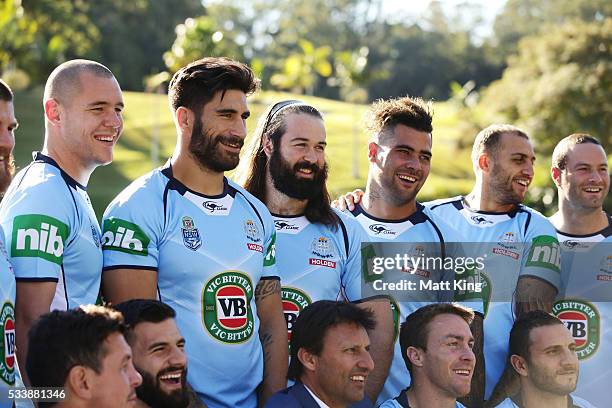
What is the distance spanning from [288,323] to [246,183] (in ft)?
3.00

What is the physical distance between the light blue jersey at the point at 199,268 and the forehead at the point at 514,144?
Answer: 232 centimetres

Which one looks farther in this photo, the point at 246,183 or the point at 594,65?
the point at 594,65

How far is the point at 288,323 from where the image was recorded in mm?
5273

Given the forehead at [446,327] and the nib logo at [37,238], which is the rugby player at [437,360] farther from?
the nib logo at [37,238]

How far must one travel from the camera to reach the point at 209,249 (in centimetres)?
470

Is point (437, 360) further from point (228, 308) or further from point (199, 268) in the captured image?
point (199, 268)

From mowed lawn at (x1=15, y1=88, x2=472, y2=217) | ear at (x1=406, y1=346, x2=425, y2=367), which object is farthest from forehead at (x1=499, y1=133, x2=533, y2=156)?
mowed lawn at (x1=15, y1=88, x2=472, y2=217)

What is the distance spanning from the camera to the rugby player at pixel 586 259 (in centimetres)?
592

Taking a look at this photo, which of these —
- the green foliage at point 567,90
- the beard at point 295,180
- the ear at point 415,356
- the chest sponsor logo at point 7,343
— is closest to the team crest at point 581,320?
the ear at point 415,356

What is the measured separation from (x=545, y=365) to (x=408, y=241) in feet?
3.60

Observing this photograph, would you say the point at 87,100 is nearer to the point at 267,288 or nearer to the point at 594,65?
the point at 267,288

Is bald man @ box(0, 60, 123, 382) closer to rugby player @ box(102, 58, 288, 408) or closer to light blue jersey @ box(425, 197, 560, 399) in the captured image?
rugby player @ box(102, 58, 288, 408)

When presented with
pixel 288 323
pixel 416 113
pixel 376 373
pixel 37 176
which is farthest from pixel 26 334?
pixel 416 113

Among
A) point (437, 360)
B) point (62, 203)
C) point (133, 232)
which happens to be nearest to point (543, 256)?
point (437, 360)
